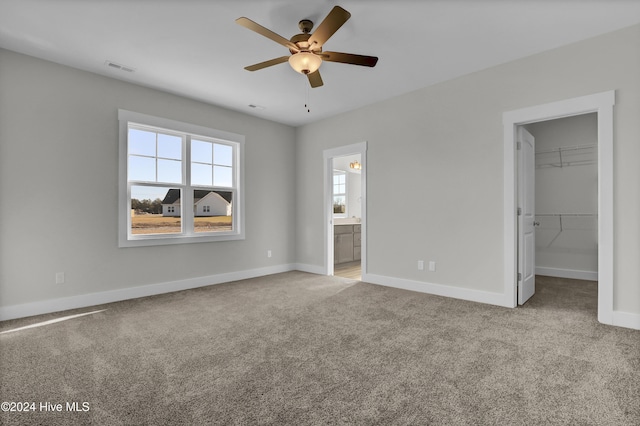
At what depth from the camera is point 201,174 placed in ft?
16.0

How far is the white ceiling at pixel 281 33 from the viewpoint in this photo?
2.59 m

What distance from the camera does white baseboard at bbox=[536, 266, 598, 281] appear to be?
16.2 feet

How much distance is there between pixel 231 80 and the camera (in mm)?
4000

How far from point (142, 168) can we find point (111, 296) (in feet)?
5.58

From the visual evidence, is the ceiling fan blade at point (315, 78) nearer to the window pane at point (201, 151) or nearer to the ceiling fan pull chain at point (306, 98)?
the ceiling fan pull chain at point (306, 98)

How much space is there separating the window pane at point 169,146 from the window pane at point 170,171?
87mm

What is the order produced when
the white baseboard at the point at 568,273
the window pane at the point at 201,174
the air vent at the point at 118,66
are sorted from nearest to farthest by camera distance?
the air vent at the point at 118,66 < the window pane at the point at 201,174 < the white baseboard at the point at 568,273

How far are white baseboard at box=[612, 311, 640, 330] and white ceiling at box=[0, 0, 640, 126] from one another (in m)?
2.69

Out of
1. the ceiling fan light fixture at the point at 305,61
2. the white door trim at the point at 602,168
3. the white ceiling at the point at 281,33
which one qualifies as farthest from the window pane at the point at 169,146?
the white door trim at the point at 602,168

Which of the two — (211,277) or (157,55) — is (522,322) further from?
(157,55)

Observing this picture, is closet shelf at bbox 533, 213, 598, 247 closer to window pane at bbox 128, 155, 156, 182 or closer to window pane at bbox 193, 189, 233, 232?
window pane at bbox 193, 189, 233, 232

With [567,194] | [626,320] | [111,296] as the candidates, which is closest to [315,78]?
[111,296]

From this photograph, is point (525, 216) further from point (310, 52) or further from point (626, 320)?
point (310, 52)

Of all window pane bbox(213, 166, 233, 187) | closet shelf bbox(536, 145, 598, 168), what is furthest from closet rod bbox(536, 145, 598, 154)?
window pane bbox(213, 166, 233, 187)
